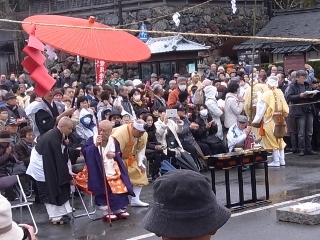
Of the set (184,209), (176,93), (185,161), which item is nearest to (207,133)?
(176,93)

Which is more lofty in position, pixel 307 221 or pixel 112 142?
pixel 112 142

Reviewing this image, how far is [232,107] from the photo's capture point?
44.7 ft

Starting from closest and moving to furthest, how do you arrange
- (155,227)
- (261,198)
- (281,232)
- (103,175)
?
(155,227) < (281,232) < (103,175) < (261,198)

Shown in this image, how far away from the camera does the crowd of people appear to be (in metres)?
8.70

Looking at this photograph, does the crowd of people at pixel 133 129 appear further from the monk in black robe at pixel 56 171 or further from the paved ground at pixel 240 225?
the paved ground at pixel 240 225

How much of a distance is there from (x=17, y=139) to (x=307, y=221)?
16.5ft

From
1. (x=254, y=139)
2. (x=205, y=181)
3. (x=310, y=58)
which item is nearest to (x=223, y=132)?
(x=254, y=139)

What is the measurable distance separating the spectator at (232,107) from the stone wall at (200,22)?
1224cm

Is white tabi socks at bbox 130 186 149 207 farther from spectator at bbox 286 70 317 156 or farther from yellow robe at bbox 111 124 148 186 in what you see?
spectator at bbox 286 70 317 156

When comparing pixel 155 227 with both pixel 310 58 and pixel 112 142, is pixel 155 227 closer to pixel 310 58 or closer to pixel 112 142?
pixel 112 142

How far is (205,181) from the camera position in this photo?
2.47m

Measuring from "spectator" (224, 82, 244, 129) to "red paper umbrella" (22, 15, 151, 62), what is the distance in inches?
242

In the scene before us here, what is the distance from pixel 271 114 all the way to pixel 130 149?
14.2 feet

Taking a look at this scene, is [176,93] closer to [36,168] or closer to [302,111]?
[302,111]
